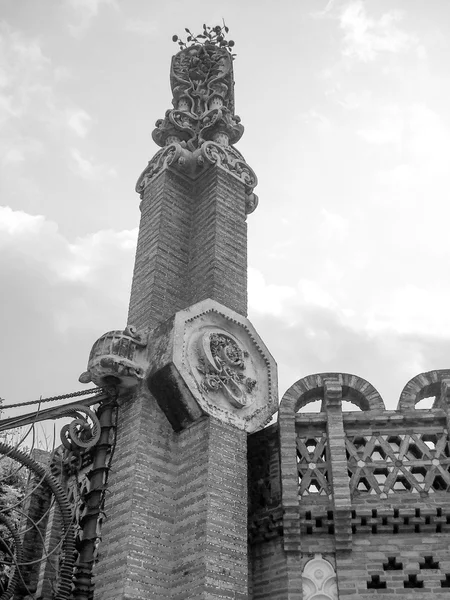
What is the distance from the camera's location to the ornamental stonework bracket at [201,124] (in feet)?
33.3

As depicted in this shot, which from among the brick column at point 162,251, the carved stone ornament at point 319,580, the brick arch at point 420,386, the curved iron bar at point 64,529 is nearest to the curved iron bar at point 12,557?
the curved iron bar at point 64,529

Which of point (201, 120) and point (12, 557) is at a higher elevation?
point (201, 120)

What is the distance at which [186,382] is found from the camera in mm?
7559

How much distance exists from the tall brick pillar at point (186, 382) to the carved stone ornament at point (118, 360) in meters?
0.02

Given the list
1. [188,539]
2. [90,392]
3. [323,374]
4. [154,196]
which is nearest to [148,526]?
[188,539]

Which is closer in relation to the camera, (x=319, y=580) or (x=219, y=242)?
(x=319, y=580)

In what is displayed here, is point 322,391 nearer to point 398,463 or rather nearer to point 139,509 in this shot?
point 398,463

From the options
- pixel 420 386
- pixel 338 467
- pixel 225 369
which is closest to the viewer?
pixel 338 467

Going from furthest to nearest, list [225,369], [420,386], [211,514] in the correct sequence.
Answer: [420,386], [225,369], [211,514]

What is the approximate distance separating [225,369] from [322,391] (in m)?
1.32

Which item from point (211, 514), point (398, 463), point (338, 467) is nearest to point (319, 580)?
point (338, 467)

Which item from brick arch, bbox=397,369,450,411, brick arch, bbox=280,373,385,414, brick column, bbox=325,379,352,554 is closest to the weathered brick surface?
brick arch, bbox=280,373,385,414

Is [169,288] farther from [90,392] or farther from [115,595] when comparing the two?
[115,595]

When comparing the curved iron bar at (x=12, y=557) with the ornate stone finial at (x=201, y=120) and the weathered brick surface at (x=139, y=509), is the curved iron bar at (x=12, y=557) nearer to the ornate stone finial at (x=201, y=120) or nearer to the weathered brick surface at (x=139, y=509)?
the weathered brick surface at (x=139, y=509)
